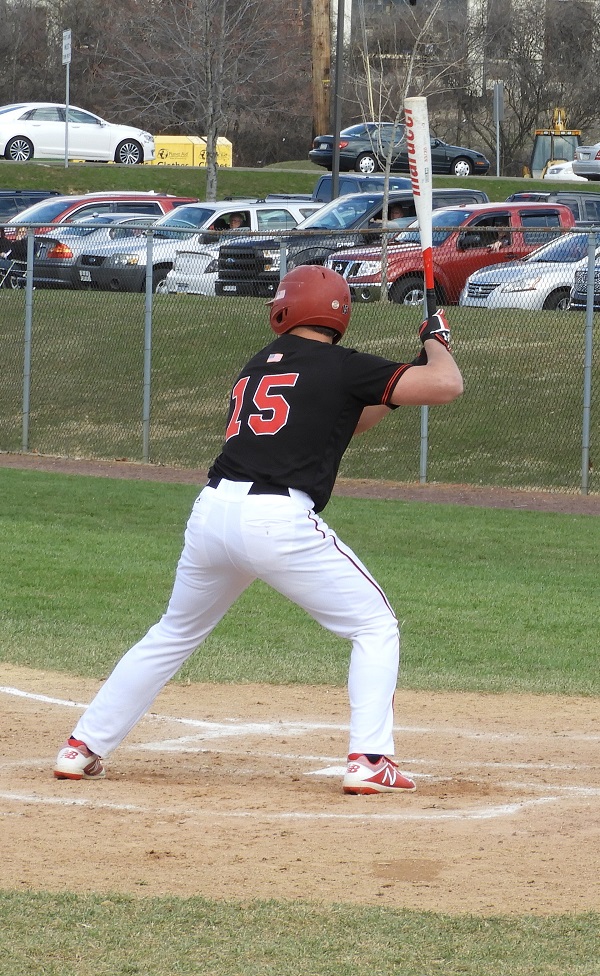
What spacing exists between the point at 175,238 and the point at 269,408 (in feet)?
59.5

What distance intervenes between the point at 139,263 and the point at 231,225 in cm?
472

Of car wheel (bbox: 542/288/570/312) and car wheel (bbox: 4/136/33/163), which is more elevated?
car wheel (bbox: 4/136/33/163)

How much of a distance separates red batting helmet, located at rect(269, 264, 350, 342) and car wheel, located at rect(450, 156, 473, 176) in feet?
122

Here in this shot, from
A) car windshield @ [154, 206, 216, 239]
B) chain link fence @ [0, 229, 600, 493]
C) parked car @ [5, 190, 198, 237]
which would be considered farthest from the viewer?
parked car @ [5, 190, 198, 237]

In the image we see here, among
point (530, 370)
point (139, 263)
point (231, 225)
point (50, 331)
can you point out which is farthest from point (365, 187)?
point (530, 370)

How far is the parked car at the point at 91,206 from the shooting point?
27344mm

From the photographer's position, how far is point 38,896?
413cm

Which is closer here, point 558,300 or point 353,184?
point 558,300

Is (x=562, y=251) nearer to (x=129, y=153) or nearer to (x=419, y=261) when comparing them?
(x=419, y=261)

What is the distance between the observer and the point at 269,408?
516 cm

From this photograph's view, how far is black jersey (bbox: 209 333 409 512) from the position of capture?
509 cm

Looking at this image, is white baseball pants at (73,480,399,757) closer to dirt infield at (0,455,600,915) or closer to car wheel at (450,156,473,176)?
dirt infield at (0,455,600,915)

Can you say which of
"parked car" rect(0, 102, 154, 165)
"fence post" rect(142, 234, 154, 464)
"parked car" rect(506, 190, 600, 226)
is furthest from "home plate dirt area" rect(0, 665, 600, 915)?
"parked car" rect(0, 102, 154, 165)

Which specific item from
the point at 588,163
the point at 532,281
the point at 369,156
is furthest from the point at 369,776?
the point at 369,156
